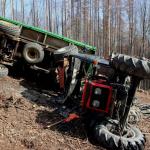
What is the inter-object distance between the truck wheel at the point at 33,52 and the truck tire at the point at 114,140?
459 centimetres

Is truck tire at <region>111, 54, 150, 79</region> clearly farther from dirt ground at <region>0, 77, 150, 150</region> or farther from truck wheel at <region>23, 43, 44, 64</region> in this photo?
truck wheel at <region>23, 43, 44, 64</region>

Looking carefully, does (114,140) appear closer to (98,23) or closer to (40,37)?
(40,37)

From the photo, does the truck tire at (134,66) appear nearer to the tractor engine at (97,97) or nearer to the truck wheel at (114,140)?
the tractor engine at (97,97)

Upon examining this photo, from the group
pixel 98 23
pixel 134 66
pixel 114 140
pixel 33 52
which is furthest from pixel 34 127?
pixel 98 23

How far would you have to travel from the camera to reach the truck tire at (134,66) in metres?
7.40

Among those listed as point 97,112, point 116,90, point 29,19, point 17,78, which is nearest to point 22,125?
point 97,112

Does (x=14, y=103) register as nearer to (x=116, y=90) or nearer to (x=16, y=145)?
(x=16, y=145)

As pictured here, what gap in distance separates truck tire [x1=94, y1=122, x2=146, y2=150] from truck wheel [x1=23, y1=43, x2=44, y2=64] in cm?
459

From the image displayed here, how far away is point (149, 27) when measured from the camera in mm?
39281

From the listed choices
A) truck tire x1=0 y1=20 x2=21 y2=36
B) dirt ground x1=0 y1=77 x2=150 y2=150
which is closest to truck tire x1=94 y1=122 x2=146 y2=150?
dirt ground x1=0 y1=77 x2=150 y2=150

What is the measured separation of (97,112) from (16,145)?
7.02 feet

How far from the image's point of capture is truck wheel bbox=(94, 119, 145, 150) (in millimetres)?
7363

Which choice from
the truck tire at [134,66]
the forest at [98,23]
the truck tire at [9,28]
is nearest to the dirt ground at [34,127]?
the truck tire at [134,66]

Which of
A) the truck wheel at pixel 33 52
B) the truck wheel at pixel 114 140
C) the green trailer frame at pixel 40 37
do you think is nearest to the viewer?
the truck wheel at pixel 114 140
